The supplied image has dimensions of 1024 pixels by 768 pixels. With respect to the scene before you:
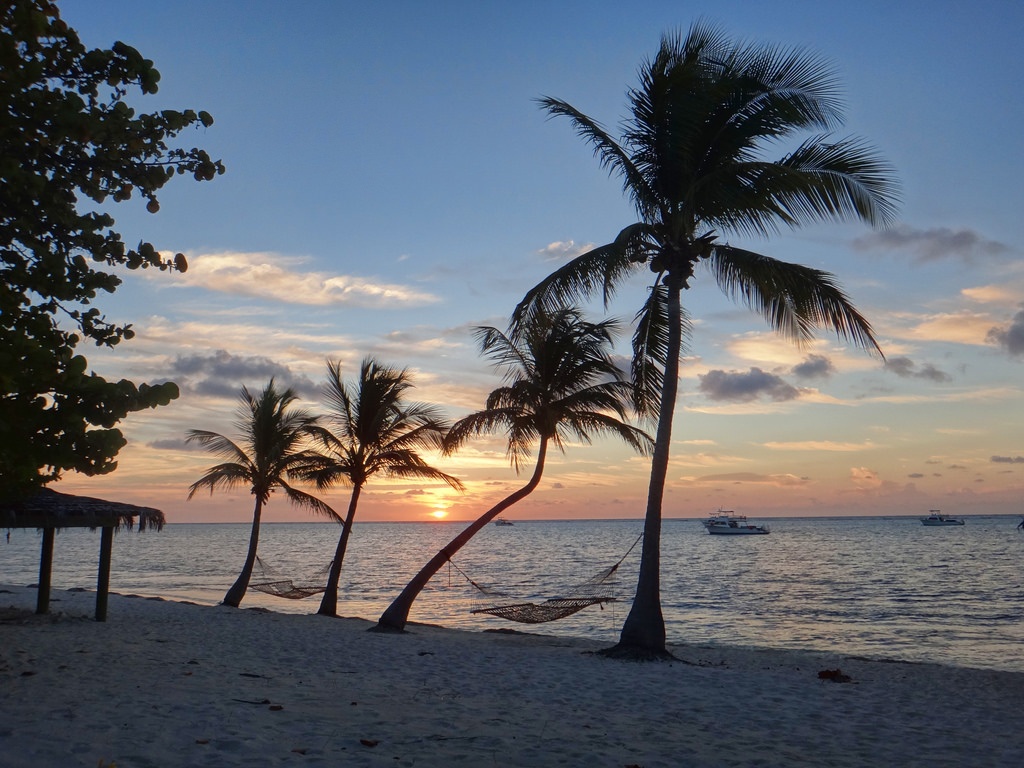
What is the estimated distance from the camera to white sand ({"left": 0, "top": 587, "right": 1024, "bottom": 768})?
4699 mm

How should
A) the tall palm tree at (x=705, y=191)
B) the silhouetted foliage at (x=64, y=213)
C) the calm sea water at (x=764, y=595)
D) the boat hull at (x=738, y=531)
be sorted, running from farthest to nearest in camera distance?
the boat hull at (x=738, y=531)
the calm sea water at (x=764, y=595)
the tall palm tree at (x=705, y=191)
the silhouetted foliage at (x=64, y=213)

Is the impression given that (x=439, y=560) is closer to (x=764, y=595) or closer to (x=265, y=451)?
(x=265, y=451)

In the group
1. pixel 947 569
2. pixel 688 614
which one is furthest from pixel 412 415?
pixel 947 569

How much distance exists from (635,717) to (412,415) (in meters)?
10.2

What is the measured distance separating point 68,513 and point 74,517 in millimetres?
156

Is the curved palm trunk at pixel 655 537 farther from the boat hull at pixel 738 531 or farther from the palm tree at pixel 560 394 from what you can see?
the boat hull at pixel 738 531

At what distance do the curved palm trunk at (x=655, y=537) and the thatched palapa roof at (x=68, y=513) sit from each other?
24.6 ft

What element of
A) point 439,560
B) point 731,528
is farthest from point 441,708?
point 731,528

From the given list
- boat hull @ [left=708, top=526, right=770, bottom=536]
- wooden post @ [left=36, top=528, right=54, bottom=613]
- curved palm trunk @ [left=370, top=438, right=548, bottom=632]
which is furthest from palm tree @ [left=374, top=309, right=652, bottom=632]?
boat hull @ [left=708, top=526, right=770, bottom=536]

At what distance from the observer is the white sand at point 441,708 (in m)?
4.70

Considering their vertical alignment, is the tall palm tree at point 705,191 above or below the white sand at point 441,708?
above

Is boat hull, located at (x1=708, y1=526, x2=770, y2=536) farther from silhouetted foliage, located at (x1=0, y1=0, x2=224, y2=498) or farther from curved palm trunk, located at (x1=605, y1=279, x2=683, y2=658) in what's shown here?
silhouetted foliage, located at (x1=0, y1=0, x2=224, y2=498)

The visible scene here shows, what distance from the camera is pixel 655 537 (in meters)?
10.2

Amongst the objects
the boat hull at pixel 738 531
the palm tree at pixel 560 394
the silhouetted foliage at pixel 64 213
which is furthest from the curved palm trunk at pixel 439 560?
the boat hull at pixel 738 531
